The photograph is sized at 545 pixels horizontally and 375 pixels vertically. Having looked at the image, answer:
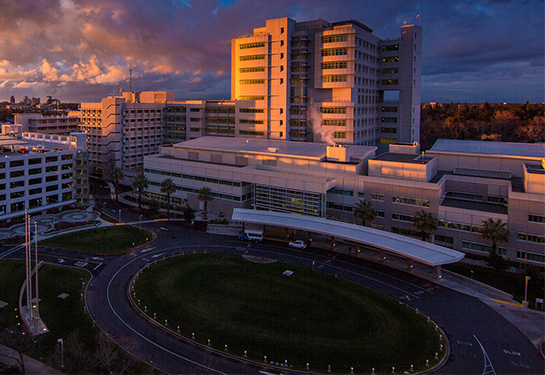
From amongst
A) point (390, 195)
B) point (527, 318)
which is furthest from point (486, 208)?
point (527, 318)

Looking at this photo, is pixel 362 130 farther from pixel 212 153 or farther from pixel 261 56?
pixel 212 153

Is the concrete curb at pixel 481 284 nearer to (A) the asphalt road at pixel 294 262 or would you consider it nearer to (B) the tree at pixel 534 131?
(A) the asphalt road at pixel 294 262

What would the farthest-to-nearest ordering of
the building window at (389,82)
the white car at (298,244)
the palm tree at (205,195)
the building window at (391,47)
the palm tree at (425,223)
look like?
the building window at (389,82) → the building window at (391,47) → the palm tree at (205,195) → the white car at (298,244) → the palm tree at (425,223)

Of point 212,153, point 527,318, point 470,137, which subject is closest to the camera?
point 527,318

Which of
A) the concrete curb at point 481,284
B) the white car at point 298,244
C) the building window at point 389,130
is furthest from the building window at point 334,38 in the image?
the concrete curb at point 481,284

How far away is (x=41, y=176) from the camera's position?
89625mm

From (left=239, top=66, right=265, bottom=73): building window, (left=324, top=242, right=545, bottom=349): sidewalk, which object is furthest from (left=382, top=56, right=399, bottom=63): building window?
(left=324, top=242, right=545, bottom=349): sidewalk

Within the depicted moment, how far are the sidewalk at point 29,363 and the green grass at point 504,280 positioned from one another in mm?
54818

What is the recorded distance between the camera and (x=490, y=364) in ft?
133

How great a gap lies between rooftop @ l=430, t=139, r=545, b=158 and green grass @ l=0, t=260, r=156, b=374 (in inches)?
3033

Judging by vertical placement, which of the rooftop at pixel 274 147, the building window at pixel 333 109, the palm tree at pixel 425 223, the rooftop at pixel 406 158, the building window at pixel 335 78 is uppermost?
the building window at pixel 335 78

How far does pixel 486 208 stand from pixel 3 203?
303 ft

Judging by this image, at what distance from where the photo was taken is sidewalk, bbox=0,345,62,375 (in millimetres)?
39156

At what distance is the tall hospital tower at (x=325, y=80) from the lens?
11244 cm
